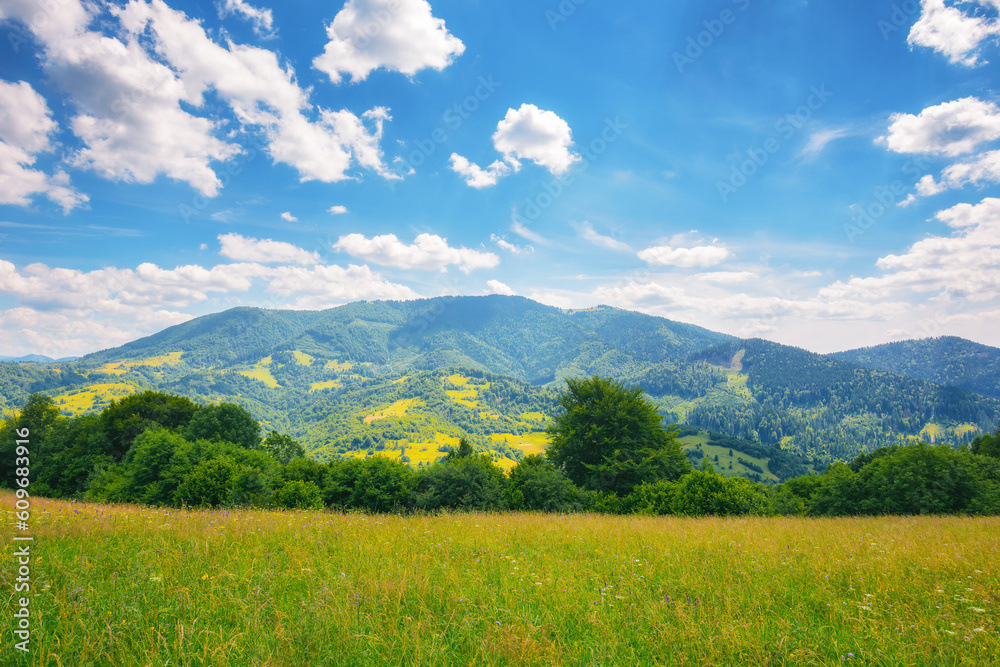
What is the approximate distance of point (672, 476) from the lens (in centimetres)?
2903

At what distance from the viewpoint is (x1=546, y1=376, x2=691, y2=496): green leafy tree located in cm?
2756

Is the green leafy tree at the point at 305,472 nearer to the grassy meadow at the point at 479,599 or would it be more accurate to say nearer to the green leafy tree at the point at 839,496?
the grassy meadow at the point at 479,599

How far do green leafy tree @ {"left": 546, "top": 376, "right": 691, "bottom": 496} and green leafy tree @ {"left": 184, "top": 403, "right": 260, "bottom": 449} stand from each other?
109 ft

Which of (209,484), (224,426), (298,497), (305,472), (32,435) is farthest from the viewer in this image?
(32,435)

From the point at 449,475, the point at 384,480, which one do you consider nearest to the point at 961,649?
the point at 449,475

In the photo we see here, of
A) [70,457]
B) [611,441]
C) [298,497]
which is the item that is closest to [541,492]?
[611,441]

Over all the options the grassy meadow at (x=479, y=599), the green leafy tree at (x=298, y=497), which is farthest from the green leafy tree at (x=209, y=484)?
the grassy meadow at (x=479, y=599)

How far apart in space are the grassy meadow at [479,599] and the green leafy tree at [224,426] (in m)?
41.0

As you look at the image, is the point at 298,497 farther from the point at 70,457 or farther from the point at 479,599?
the point at 70,457

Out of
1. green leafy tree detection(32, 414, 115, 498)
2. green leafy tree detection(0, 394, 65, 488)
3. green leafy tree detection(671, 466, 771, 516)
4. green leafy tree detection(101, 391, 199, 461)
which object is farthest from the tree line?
green leafy tree detection(101, 391, 199, 461)

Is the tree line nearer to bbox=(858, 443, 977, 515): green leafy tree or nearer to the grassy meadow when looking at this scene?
bbox=(858, 443, 977, 515): green leafy tree

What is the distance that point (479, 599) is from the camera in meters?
4.63

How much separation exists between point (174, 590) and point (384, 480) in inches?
788

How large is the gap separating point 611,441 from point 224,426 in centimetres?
3945
